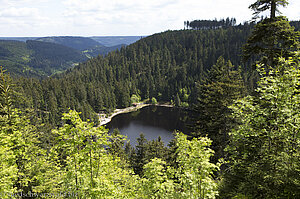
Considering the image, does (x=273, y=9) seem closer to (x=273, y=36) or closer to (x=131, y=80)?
(x=273, y=36)

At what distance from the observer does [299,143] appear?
888cm

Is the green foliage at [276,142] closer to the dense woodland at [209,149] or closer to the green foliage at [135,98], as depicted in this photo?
the dense woodland at [209,149]

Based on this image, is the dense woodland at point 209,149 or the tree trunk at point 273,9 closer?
the dense woodland at point 209,149

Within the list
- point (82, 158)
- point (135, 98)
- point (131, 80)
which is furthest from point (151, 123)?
point (82, 158)

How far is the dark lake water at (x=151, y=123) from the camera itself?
87062mm

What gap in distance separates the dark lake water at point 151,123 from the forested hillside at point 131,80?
1241cm

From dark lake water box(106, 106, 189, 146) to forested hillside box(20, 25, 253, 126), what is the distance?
12414mm

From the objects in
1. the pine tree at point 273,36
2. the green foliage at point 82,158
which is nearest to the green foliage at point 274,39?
the pine tree at point 273,36

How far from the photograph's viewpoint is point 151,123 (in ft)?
340

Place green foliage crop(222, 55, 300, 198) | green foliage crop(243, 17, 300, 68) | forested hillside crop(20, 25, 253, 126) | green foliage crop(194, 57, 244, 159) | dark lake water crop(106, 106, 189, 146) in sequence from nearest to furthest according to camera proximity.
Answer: green foliage crop(222, 55, 300, 198) < green foliage crop(243, 17, 300, 68) < green foliage crop(194, 57, 244, 159) < dark lake water crop(106, 106, 189, 146) < forested hillside crop(20, 25, 253, 126)

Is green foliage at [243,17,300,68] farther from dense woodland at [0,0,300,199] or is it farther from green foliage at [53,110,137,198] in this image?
green foliage at [53,110,137,198]

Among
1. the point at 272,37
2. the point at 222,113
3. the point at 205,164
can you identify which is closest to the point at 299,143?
the point at 205,164

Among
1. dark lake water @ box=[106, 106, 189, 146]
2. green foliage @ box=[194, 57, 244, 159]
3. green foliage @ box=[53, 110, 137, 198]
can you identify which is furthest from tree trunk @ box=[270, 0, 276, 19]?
dark lake water @ box=[106, 106, 189, 146]

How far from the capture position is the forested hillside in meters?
108
